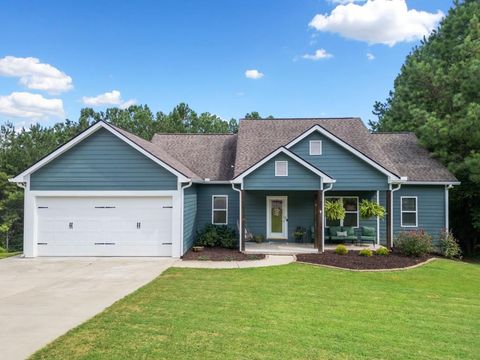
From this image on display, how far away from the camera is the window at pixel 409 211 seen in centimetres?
1672

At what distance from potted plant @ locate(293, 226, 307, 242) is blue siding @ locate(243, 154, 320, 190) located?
10.3 feet

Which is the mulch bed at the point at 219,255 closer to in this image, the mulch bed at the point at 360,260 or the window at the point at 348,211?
the mulch bed at the point at 360,260

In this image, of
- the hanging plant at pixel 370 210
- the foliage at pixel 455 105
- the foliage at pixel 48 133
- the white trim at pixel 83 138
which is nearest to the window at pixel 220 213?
the white trim at pixel 83 138

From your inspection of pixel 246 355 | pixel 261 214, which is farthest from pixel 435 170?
pixel 246 355

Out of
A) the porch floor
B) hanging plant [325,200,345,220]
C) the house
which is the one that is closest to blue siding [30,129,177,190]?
the house

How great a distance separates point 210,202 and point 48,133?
32.2 m

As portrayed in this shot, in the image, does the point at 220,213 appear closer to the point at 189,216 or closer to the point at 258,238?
the point at 258,238

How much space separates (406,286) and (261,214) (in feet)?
27.0

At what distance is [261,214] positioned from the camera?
17.1m

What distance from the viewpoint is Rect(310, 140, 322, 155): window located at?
16405 mm

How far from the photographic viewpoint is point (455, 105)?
17672 mm

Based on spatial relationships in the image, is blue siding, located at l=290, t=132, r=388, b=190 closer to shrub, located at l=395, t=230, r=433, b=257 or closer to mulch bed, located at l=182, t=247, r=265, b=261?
shrub, located at l=395, t=230, r=433, b=257

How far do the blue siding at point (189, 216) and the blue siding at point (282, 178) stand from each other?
8.21ft

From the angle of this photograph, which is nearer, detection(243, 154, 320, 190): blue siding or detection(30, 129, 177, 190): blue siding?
detection(30, 129, 177, 190): blue siding
